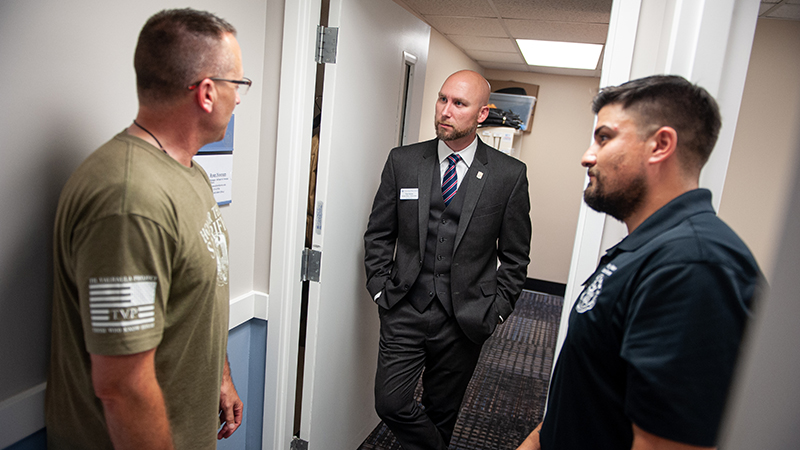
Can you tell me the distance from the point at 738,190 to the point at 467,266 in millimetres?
1260

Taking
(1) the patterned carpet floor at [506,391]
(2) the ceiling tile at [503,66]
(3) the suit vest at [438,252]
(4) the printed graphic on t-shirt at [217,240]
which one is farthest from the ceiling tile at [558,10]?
(1) the patterned carpet floor at [506,391]

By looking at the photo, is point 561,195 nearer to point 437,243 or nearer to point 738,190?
point 738,190

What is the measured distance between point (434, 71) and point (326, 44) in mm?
1993

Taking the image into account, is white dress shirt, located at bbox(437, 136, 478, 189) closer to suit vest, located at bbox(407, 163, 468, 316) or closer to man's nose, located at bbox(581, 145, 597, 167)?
suit vest, located at bbox(407, 163, 468, 316)

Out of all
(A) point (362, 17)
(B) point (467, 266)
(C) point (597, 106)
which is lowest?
(B) point (467, 266)

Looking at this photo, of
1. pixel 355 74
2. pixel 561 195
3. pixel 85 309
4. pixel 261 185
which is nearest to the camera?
pixel 85 309

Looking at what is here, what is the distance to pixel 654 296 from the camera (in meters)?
0.69

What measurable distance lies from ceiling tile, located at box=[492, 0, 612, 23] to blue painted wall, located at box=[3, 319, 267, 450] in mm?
2101

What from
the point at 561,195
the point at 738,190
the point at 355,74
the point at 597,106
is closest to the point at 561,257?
the point at 561,195

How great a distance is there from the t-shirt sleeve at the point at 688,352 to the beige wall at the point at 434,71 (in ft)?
8.68

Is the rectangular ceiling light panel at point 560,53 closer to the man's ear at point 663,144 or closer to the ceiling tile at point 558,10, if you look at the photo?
the ceiling tile at point 558,10

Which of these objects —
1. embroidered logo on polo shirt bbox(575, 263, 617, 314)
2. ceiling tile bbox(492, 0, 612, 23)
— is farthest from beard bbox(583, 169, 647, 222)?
ceiling tile bbox(492, 0, 612, 23)

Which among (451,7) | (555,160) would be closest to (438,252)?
(451,7)

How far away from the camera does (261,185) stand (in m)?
1.64
